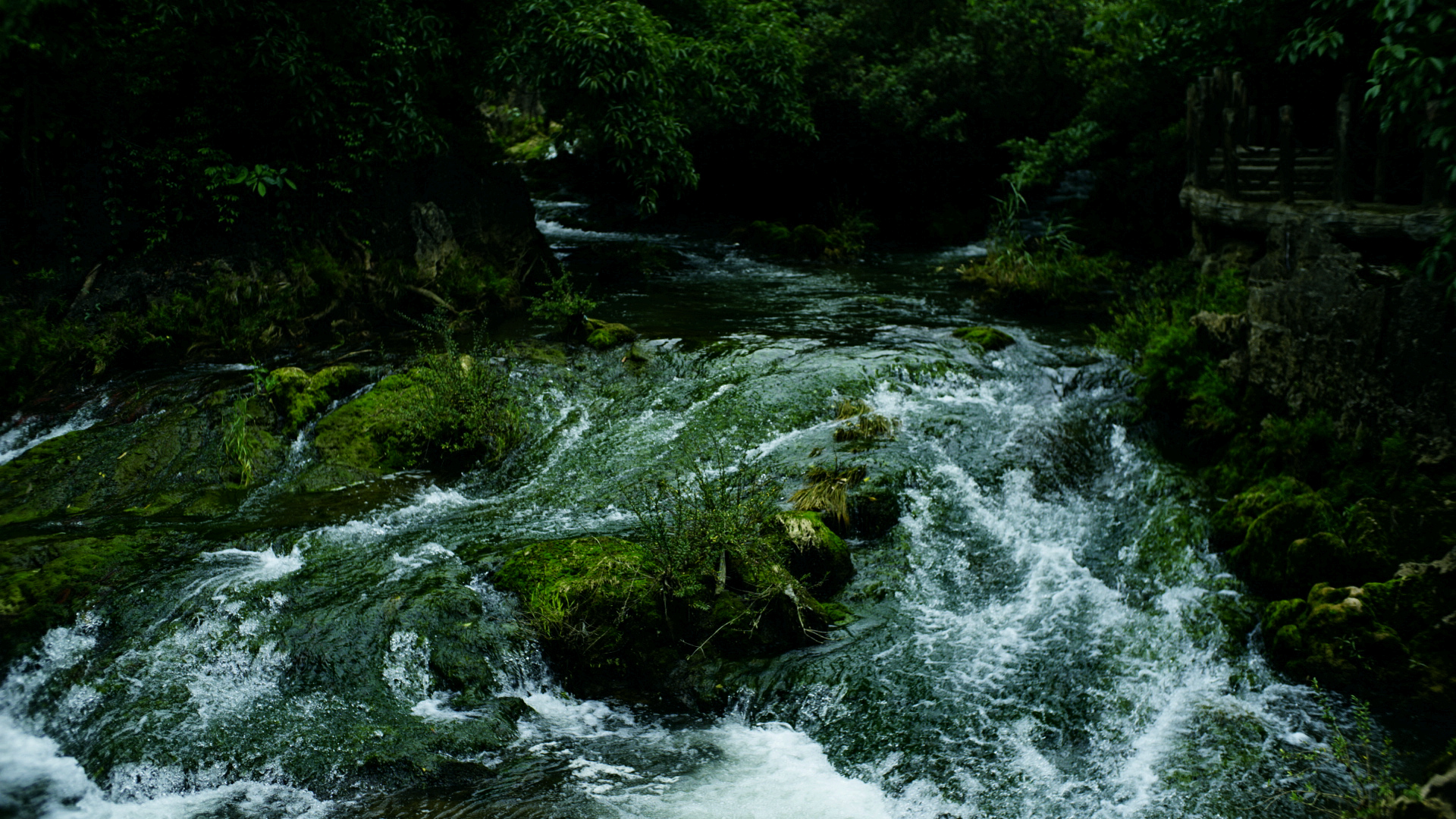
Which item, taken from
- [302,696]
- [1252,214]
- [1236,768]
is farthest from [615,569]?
[1252,214]

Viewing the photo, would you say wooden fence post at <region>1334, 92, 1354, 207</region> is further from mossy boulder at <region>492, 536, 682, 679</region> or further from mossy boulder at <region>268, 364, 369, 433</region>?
mossy boulder at <region>268, 364, 369, 433</region>

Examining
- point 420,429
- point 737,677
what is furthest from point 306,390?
point 737,677

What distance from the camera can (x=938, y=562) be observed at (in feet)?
23.0

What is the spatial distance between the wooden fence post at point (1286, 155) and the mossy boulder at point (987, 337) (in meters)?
3.33

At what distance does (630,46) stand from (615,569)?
27.8 ft

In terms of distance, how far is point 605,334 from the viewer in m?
11.5

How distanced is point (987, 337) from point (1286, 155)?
3.69 m

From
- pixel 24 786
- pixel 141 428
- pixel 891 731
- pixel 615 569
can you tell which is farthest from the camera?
pixel 141 428

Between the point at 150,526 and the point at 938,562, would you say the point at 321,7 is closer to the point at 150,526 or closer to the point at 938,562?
the point at 150,526

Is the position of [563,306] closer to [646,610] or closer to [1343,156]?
[646,610]

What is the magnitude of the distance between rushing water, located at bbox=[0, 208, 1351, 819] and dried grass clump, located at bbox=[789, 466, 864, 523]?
0.95 feet

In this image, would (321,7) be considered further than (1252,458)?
Yes

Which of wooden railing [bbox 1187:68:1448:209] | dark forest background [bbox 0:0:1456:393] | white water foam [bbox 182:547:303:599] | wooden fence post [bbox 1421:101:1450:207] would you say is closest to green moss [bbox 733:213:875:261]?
dark forest background [bbox 0:0:1456:393]

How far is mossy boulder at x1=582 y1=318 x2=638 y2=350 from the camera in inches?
451
